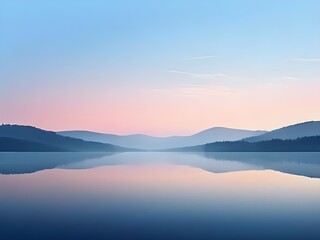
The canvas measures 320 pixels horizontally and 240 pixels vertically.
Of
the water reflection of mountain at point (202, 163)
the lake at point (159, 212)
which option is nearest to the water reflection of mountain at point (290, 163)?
the water reflection of mountain at point (202, 163)

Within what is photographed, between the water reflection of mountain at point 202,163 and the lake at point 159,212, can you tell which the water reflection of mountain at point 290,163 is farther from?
the lake at point 159,212

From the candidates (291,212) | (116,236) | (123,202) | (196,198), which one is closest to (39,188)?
(123,202)

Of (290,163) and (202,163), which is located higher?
(202,163)

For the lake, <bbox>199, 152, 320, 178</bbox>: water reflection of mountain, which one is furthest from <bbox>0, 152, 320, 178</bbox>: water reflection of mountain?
the lake

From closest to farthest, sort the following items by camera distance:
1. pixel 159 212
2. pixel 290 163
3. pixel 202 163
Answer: pixel 159 212 → pixel 290 163 → pixel 202 163

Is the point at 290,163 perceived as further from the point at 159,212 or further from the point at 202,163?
the point at 159,212

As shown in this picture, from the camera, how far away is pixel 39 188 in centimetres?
3506

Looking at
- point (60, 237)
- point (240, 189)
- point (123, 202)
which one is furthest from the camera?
point (240, 189)

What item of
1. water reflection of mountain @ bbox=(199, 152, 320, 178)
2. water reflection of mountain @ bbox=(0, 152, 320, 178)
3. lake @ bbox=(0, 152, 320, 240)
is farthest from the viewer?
water reflection of mountain @ bbox=(0, 152, 320, 178)

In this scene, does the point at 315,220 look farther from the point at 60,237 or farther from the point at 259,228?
the point at 60,237

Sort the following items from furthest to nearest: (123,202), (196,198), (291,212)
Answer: (196,198), (123,202), (291,212)

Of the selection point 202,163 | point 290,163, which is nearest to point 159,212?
point 202,163

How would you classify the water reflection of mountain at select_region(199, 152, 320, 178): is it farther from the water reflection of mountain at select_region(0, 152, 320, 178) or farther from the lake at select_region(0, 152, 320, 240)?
the lake at select_region(0, 152, 320, 240)

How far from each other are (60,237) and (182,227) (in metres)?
5.99
